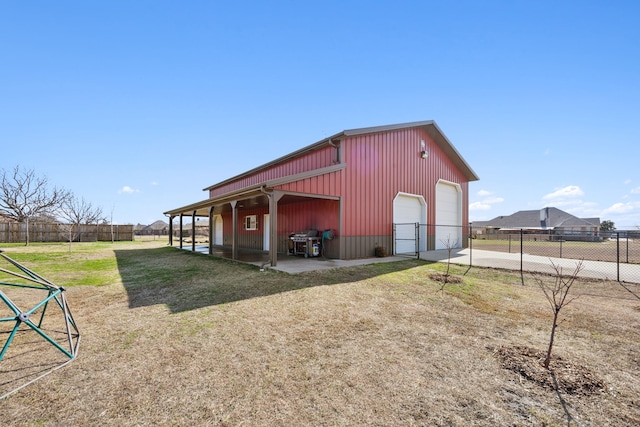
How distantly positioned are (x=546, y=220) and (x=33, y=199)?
6776cm

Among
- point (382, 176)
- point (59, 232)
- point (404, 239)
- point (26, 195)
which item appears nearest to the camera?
point (382, 176)

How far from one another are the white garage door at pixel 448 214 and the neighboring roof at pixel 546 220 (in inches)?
1011

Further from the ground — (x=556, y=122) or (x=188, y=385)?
(x=556, y=122)

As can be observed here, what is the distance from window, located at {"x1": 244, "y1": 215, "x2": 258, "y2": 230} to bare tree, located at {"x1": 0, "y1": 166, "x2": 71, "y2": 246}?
27860 mm

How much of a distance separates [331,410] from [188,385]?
4.43 ft

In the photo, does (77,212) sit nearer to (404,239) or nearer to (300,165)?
(300,165)

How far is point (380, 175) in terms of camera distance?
11.6 meters

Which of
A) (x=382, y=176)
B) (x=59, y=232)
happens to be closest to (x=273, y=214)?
(x=382, y=176)

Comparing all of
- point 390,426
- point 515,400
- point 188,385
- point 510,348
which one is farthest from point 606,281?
point 188,385

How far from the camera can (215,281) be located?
6938 millimetres

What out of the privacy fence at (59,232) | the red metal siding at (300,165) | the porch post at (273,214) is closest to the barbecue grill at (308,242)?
the porch post at (273,214)

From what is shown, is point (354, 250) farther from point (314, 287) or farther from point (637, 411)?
point (637, 411)

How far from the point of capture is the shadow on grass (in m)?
5.34

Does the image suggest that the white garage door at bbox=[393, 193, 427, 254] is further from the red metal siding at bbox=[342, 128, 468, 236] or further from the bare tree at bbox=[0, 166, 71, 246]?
the bare tree at bbox=[0, 166, 71, 246]
